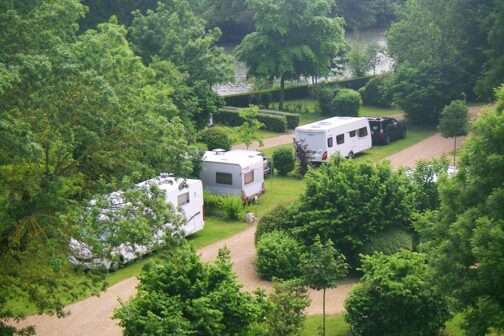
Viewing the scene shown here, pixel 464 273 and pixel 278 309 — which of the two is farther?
pixel 278 309

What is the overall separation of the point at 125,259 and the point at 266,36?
2502 cm

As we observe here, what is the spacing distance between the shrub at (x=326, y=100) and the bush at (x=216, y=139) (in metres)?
11.9

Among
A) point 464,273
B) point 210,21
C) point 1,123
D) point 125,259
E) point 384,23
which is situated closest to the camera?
point 1,123

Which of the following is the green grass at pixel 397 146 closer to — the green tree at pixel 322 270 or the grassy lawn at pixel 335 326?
the grassy lawn at pixel 335 326

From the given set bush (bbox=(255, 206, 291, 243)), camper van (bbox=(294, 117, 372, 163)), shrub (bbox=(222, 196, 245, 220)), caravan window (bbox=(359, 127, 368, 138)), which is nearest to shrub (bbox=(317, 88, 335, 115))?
caravan window (bbox=(359, 127, 368, 138))

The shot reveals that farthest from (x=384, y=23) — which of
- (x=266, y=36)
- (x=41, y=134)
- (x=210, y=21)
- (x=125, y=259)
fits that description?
(x=41, y=134)

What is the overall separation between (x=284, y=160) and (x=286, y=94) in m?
17.2

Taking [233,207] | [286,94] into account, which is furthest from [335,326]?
[286,94]

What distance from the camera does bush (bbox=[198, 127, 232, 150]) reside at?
32.3m

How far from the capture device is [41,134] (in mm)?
14883

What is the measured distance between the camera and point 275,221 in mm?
22188

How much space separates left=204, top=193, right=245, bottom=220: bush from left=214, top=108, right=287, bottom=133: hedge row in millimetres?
13315

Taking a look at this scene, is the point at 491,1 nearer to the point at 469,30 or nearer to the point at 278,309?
the point at 469,30

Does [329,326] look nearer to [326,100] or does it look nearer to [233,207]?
[233,207]
